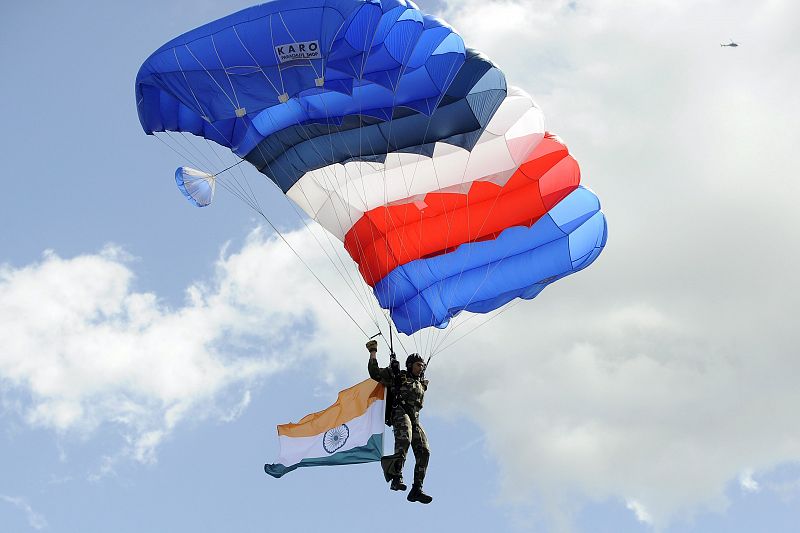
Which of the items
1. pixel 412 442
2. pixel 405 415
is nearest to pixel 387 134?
pixel 405 415

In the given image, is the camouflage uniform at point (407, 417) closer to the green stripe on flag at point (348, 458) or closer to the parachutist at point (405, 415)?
the parachutist at point (405, 415)

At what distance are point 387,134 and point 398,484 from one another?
203 inches

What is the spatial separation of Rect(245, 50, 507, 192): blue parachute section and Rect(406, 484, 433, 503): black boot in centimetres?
506

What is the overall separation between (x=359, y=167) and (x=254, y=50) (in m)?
3.27

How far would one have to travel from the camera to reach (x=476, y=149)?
20.0 metres

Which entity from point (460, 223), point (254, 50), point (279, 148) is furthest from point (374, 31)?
point (460, 223)

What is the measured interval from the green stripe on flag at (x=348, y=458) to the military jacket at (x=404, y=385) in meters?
0.60

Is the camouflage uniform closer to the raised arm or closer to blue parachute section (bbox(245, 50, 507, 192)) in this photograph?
the raised arm

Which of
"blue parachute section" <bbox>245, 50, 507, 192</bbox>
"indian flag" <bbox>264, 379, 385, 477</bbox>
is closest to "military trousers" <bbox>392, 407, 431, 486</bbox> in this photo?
"indian flag" <bbox>264, 379, 385, 477</bbox>

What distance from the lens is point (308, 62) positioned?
17.2m

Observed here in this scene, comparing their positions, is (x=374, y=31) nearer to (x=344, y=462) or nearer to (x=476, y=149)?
(x=476, y=149)

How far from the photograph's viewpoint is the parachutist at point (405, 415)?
666 inches

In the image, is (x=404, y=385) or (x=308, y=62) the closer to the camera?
(x=308, y=62)

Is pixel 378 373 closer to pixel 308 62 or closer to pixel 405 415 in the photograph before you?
pixel 405 415
